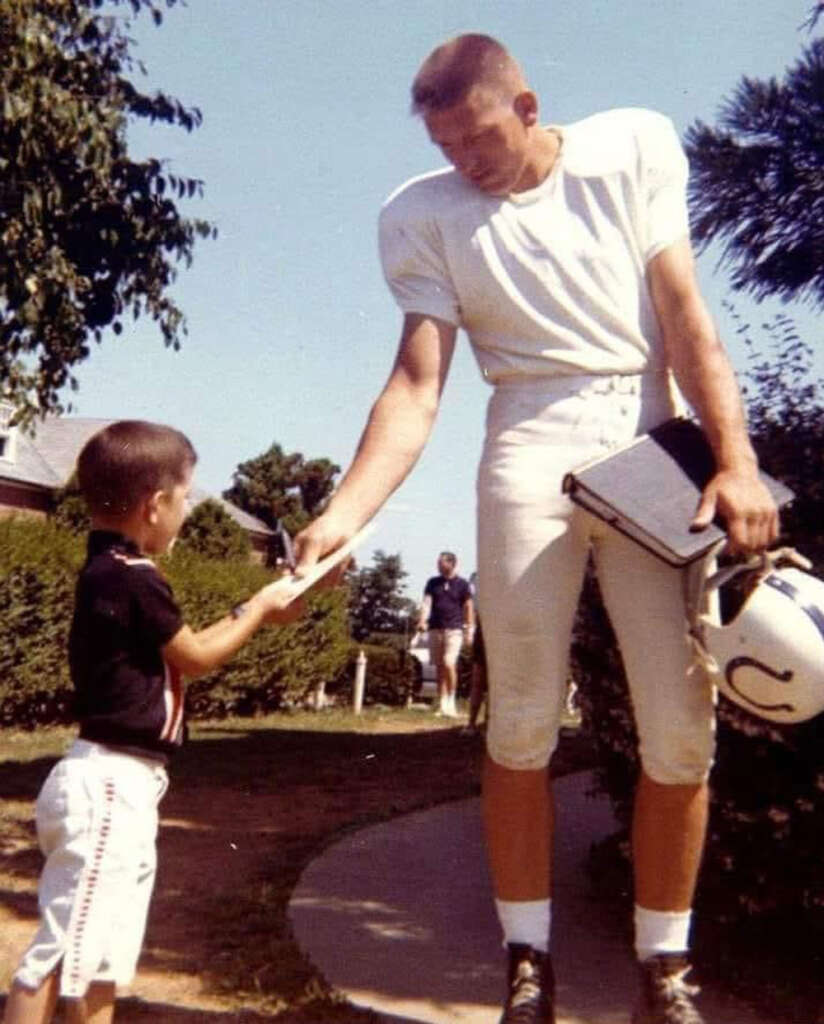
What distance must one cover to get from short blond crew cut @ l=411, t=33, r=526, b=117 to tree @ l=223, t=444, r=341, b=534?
51.2 metres

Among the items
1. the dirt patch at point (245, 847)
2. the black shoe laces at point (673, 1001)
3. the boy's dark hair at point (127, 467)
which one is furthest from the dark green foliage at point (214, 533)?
the black shoe laces at point (673, 1001)

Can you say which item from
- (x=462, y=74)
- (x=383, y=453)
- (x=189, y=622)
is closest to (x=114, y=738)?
(x=383, y=453)

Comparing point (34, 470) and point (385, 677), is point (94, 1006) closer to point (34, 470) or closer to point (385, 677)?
point (385, 677)

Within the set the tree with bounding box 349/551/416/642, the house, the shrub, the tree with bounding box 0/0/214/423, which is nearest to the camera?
the shrub

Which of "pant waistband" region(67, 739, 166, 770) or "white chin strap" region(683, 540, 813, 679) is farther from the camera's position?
"pant waistband" region(67, 739, 166, 770)

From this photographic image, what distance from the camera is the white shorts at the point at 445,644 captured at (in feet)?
53.3

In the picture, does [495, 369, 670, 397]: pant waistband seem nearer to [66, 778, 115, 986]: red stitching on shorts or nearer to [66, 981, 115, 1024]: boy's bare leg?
[66, 778, 115, 986]: red stitching on shorts

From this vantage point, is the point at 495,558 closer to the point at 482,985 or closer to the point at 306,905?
the point at 482,985

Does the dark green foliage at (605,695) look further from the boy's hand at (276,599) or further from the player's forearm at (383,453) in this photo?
the boy's hand at (276,599)

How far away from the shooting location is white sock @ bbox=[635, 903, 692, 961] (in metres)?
2.93

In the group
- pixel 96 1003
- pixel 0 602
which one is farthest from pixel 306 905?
pixel 0 602

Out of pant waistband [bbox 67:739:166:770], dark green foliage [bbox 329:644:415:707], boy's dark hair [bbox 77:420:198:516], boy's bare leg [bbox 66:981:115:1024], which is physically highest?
boy's dark hair [bbox 77:420:198:516]

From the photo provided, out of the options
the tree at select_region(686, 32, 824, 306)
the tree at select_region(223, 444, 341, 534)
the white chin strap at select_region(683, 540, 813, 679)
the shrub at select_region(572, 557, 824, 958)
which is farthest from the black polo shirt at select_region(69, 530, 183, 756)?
the tree at select_region(223, 444, 341, 534)

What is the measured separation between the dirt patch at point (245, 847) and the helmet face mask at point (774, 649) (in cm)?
176
